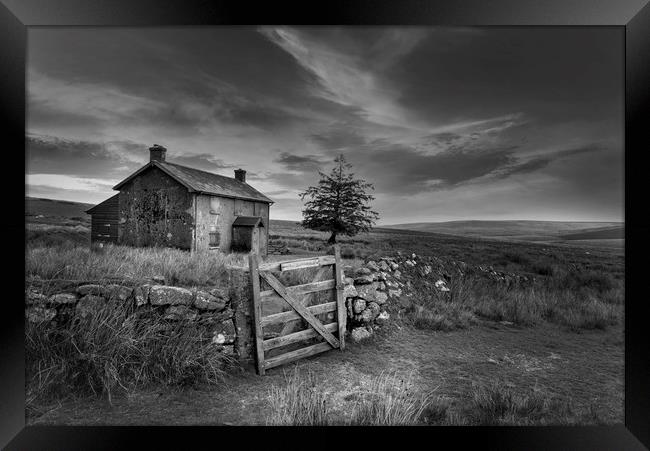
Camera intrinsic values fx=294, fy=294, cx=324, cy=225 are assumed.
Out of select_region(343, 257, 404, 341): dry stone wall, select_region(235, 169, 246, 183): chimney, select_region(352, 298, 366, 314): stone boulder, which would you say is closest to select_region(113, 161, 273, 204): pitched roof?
select_region(235, 169, 246, 183): chimney

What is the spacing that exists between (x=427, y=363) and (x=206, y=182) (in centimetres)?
879

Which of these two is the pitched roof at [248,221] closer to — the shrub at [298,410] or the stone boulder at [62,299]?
the stone boulder at [62,299]

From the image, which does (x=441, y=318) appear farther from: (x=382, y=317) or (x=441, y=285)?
(x=441, y=285)

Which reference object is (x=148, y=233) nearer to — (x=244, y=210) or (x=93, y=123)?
(x=244, y=210)

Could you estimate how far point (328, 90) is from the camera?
15.4ft

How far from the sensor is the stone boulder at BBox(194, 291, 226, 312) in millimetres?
3811

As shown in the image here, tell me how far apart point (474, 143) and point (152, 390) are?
5700mm

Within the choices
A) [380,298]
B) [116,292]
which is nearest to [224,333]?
[116,292]

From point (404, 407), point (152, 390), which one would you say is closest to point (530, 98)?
point (404, 407)

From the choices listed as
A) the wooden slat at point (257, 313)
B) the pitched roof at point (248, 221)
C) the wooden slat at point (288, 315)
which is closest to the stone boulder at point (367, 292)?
the wooden slat at point (288, 315)

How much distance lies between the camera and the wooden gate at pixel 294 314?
3.94 metres

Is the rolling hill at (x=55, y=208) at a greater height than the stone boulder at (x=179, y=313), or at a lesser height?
greater
